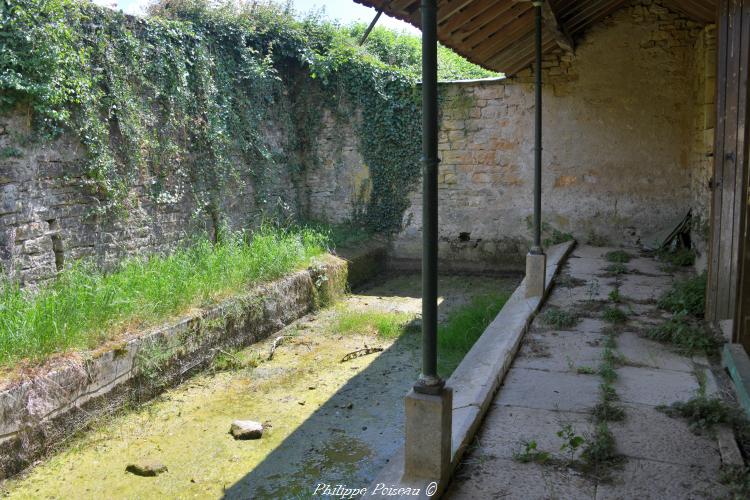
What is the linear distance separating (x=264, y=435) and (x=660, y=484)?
2789 mm

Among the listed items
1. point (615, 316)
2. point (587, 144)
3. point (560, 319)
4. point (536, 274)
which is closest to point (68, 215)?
point (536, 274)

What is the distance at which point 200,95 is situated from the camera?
317 inches

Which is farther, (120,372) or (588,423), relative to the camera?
(120,372)

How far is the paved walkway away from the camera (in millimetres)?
2529

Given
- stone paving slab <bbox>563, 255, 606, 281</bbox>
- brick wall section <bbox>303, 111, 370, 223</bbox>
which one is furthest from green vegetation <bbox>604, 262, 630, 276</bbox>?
brick wall section <bbox>303, 111, 370, 223</bbox>

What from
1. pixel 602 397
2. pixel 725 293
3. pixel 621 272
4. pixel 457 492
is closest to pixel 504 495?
pixel 457 492

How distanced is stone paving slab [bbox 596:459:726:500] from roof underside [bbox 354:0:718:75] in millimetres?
3129

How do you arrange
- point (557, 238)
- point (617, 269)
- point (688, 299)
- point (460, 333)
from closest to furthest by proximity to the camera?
point (688, 299)
point (460, 333)
point (617, 269)
point (557, 238)

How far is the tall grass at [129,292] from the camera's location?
4438mm

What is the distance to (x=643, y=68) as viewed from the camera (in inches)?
337

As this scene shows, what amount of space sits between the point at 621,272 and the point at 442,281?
127 inches

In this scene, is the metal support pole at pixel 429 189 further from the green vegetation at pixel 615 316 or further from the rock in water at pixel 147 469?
the green vegetation at pixel 615 316

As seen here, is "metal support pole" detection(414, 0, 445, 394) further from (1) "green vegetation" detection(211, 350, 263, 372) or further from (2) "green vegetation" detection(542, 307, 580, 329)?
(1) "green vegetation" detection(211, 350, 263, 372)

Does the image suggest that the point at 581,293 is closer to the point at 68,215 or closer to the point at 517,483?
the point at 517,483
